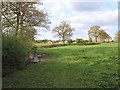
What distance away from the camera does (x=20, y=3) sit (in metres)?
21.4

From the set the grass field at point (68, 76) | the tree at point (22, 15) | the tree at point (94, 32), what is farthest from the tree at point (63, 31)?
the grass field at point (68, 76)

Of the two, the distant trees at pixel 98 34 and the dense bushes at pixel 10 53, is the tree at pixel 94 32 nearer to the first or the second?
the distant trees at pixel 98 34

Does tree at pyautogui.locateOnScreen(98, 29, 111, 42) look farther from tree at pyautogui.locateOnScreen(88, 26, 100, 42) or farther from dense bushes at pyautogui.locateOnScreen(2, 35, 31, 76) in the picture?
dense bushes at pyautogui.locateOnScreen(2, 35, 31, 76)

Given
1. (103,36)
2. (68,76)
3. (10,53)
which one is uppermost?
(103,36)

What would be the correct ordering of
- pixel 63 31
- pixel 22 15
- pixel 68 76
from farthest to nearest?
pixel 63 31, pixel 22 15, pixel 68 76

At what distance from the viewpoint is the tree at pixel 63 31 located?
46.0 metres

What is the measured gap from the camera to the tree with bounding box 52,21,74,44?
4600 centimetres

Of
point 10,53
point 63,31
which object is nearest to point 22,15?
point 10,53

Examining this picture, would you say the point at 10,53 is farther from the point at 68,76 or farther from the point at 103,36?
the point at 103,36

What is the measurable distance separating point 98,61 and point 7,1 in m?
9.15

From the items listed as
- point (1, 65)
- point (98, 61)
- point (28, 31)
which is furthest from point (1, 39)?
point (28, 31)

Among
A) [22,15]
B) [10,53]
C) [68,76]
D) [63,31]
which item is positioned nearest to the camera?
[10,53]

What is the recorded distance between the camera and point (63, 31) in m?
47.4

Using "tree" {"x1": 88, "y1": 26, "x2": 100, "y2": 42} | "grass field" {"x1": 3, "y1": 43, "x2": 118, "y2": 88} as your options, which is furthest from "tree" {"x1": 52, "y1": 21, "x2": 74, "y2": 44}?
"grass field" {"x1": 3, "y1": 43, "x2": 118, "y2": 88}
